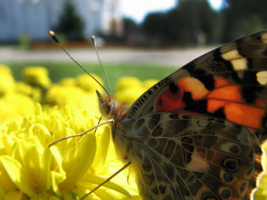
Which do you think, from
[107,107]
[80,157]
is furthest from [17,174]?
[107,107]

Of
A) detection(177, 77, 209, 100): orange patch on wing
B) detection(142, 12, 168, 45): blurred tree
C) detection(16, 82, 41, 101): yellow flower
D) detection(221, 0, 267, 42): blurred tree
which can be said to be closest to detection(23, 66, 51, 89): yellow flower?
detection(16, 82, 41, 101): yellow flower

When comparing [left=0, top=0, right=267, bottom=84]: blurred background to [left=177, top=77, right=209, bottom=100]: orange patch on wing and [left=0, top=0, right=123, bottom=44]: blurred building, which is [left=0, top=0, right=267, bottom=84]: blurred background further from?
[left=177, top=77, right=209, bottom=100]: orange patch on wing

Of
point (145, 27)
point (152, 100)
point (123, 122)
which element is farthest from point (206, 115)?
point (145, 27)

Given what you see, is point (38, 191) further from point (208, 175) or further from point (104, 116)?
point (208, 175)

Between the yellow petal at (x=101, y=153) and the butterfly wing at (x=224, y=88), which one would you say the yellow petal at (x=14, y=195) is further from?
the butterfly wing at (x=224, y=88)

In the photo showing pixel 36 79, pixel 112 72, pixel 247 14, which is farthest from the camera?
pixel 247 14

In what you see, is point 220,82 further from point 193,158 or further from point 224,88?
point 193,158

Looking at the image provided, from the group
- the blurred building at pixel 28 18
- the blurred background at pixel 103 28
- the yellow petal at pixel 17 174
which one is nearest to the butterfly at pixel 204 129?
the yellow petal at pixel 17 174
